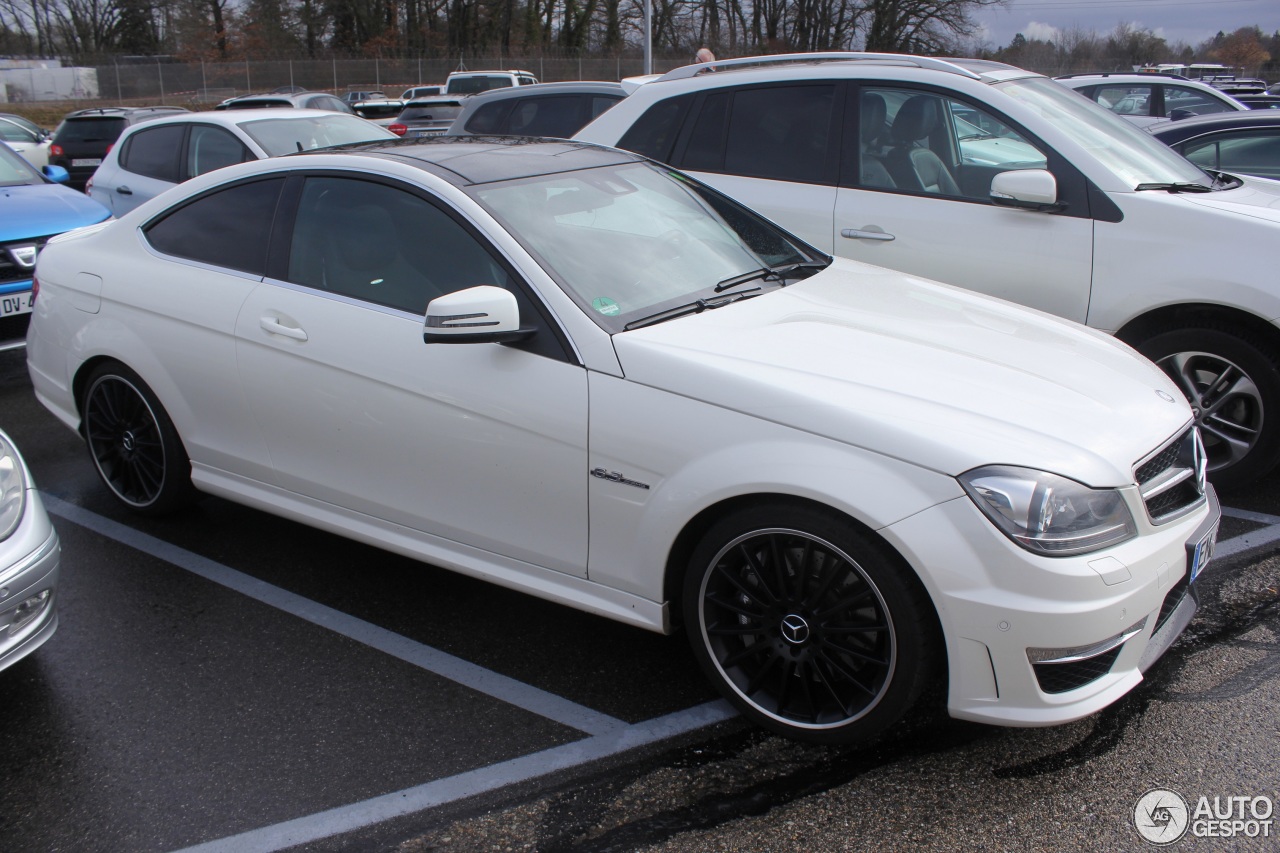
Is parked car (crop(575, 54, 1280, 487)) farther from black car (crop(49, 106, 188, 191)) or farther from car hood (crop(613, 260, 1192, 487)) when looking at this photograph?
black car (crop(49, 106, 188, 191))

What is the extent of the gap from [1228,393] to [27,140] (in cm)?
2101

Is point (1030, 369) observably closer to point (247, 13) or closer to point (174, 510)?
point (174, 510)

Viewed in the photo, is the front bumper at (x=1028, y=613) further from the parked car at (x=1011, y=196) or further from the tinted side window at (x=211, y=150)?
the tinted side window at (x=211, y=150)

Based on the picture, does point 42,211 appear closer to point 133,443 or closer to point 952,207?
point 133,443

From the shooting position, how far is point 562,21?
52.2 metres

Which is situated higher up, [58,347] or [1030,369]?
[1030,369]

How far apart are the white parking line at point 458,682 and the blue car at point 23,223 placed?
3421 mm

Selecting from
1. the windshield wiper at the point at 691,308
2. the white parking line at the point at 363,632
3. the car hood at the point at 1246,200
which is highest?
the car hood at the point at 1246,200

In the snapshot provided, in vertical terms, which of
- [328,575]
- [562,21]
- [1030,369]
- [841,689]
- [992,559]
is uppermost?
[562,21]

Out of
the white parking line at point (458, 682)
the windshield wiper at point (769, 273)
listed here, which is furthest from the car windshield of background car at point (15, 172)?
the windshield wiper at point (769, 273)

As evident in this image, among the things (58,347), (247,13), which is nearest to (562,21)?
(247,13)

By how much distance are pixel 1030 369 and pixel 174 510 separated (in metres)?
3.57

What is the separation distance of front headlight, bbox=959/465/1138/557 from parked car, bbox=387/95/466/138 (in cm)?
1649

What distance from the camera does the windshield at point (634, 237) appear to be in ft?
10.8
